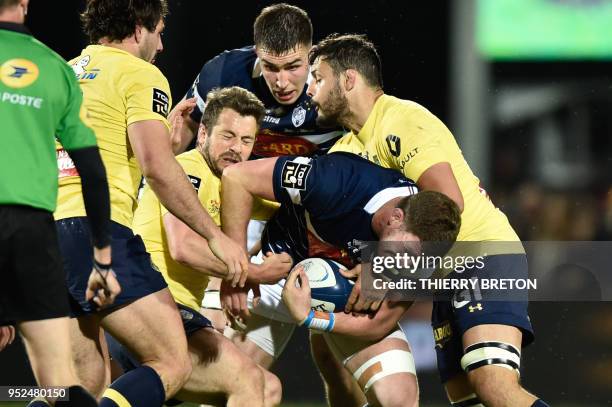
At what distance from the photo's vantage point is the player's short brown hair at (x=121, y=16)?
4.76 meters

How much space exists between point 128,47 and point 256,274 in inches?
46.9

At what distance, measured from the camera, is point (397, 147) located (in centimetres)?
521

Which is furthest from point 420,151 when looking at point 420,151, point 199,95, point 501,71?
point 501,71

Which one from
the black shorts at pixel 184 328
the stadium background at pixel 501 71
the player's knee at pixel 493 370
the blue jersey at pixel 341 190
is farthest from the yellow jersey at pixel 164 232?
the stadium background at pixel 501 71

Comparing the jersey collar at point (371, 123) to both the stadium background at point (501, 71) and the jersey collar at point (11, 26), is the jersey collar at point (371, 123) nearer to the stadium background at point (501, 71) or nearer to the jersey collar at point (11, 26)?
the jersey collar at point (11, 26)

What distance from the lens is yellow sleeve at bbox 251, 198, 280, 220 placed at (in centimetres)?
546

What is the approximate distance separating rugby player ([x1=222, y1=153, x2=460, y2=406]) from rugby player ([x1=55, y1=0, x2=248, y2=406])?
0.43 metres

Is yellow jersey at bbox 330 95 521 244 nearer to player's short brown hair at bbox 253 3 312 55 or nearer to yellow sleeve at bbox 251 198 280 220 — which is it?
yellow sleeve at bbox 251 198 280 220

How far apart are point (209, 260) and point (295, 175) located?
56cm

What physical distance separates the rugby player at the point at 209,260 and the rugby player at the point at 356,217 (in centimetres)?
22

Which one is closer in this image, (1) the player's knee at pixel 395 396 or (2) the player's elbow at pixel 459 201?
(2) the player's elbow at pixel 459 201

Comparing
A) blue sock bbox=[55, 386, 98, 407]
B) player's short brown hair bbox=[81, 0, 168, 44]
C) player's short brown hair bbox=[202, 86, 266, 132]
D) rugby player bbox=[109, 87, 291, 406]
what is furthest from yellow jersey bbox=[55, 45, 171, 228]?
blue sock bbox=[55, 386, 98, 407]

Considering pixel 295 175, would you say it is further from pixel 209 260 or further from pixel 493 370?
pixel 493 370

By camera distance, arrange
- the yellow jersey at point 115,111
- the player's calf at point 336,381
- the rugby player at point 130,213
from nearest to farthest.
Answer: the rugby player at point 130,213 → the yellow jersey at point 115,111 → the player's calf at point 336,381
